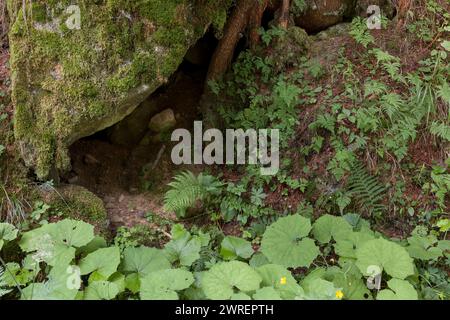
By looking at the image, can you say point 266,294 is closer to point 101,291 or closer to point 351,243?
point 351,243

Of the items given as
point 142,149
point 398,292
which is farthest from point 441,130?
point 142,149

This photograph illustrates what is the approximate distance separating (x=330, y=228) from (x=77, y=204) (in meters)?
2.49

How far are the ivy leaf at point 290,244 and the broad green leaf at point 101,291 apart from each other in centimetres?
126

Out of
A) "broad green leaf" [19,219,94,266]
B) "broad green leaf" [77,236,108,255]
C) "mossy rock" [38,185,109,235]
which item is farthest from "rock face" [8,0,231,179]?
"broad green leaf" [77,236,108,255]

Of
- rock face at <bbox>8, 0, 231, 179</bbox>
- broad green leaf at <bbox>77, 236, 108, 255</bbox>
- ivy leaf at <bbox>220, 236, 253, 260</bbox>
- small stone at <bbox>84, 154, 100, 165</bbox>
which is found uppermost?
rock face at <bbox>8, 0, 231, 179</bbox>

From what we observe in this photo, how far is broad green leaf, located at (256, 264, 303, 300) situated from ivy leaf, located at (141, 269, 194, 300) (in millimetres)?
579

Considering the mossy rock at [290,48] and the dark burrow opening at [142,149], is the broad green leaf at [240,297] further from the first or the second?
the mossy rock at [290,48]

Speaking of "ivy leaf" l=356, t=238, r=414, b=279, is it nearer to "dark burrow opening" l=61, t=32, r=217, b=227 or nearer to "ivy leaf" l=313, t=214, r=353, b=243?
"ivy leaf" l=313, t=214, r=353, b=243

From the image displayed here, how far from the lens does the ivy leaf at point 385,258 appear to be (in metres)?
3.17

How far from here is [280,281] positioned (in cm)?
309

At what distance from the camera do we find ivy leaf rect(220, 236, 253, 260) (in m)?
3.59

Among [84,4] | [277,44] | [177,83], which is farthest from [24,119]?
[277,44]

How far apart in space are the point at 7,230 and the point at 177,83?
293 cm

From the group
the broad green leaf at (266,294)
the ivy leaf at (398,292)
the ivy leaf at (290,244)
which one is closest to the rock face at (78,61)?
the ivy leaf at (290,244)
